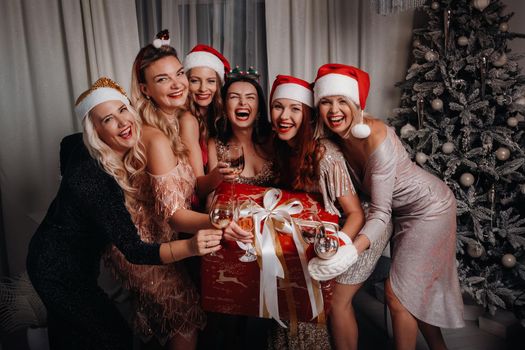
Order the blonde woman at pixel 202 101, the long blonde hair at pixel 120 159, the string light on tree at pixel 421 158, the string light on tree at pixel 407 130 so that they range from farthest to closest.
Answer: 1. the string light on tree at pixel 407 130
2. the string light on tree at pixel 421 158
3. the blonde woman at pixel 202 101
4. the long blonde hair at pixel 120 159

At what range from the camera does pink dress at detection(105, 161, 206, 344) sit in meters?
2.21

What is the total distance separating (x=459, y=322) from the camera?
7.65 feet

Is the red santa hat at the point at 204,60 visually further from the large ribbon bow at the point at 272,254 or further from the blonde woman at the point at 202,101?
the large ribbon bow at the point at 272,254

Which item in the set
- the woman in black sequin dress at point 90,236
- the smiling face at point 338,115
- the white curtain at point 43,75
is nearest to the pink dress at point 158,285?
the woman in black sequin dress at point 90,236

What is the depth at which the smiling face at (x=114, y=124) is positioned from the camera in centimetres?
203

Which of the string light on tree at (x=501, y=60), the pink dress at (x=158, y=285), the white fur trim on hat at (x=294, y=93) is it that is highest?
the string light on tree at (x=501, y=60)

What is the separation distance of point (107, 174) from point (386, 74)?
2760 millimetres

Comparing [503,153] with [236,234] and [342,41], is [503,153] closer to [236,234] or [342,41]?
[342,41]

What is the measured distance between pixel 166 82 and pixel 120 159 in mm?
507

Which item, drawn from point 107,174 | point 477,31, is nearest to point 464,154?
point 477,31

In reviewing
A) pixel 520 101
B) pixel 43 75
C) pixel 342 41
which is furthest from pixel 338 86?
pixel 43 75

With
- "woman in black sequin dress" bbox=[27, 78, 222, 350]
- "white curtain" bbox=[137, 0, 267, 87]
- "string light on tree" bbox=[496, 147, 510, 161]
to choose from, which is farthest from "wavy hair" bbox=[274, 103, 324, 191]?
"white curtain" bbox=[137, 0, 267, 87]

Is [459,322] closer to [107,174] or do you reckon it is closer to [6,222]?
[107,174]

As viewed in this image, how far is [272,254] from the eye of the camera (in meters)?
1.75
